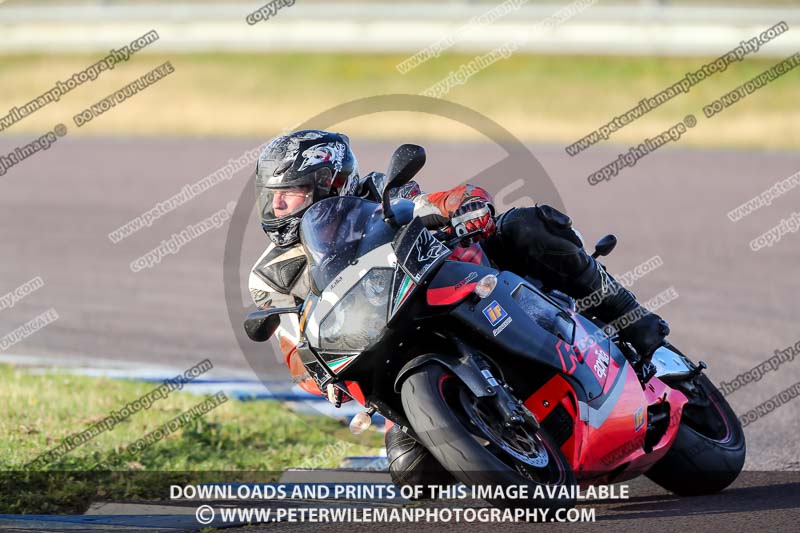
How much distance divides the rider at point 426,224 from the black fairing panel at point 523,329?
0.28 meters

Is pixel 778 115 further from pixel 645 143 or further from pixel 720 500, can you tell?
pixel 720 500

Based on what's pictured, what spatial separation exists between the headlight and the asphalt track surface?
1007 millimetres

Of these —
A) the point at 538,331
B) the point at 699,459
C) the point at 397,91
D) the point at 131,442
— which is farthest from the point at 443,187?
the point at 538,331

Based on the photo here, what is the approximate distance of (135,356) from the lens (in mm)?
9375

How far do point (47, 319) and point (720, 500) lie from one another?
23.7ft

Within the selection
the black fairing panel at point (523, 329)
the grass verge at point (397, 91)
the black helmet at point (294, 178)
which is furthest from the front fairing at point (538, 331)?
the grass verge at point (397, 91)

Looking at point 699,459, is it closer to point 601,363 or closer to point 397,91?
point 601,363

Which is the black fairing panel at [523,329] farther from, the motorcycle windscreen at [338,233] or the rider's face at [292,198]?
the rider's face at [292,198]

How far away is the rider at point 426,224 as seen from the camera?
5.00m

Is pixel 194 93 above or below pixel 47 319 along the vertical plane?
below

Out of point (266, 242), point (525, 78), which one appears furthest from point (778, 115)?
point (266, 242)

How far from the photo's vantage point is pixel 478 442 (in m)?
4.31

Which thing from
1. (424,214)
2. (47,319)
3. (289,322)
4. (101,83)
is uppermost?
(424,214)

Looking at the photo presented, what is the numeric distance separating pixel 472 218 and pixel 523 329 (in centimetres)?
61
